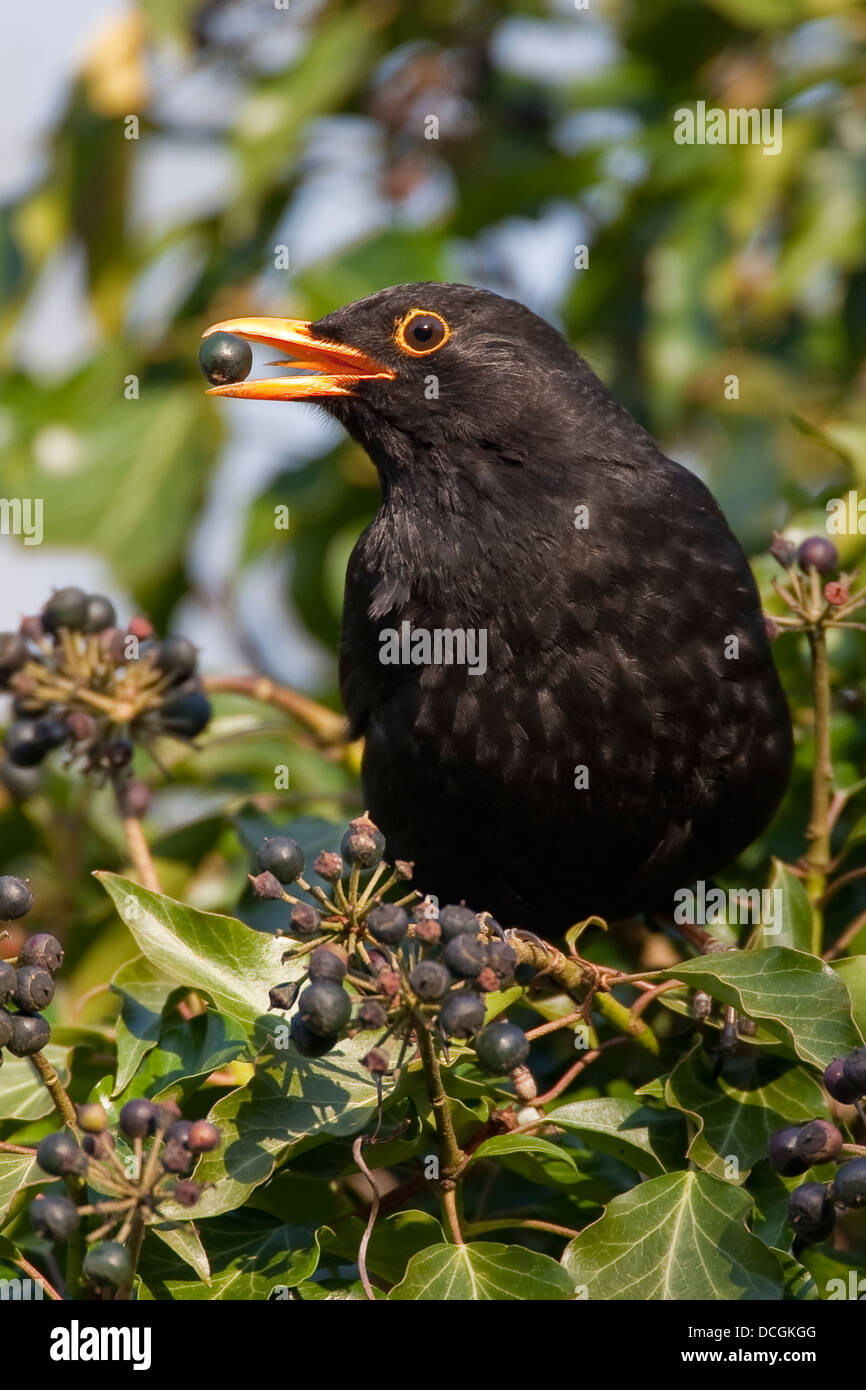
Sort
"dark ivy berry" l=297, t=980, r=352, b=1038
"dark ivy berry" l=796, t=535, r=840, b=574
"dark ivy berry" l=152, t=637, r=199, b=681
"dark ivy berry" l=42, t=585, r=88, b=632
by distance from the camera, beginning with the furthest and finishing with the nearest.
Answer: "dark ivy berry" l=152, t=637, r=199, b=681
"dark ivy berry" l=42, t=585, r=88, b=632
"dark ivy berry" l=796, t=535, r=840, b=574
"dark ivy berry" l=297, t=980, r=352, b=1038

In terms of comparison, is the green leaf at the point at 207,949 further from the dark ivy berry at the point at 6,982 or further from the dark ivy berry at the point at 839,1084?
the dark ivy berry at the point at 839,1084

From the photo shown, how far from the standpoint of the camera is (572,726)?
4.00 m

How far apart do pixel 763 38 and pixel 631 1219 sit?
5180mm

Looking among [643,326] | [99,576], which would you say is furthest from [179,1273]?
[643,326]

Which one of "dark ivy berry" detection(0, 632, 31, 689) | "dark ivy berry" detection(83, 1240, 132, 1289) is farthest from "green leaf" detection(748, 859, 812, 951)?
"dark ivy berry" detection(0, 632, 31, 689)

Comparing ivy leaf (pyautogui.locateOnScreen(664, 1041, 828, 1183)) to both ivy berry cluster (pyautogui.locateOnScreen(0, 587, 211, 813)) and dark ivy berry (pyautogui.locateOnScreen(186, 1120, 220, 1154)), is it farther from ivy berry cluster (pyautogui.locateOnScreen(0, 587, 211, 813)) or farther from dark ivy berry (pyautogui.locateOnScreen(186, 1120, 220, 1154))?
ivy berry cluster (pyautogui.locateOnScreen(0, 587, 211, 813))

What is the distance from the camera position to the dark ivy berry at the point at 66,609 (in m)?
3.82

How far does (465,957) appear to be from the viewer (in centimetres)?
254

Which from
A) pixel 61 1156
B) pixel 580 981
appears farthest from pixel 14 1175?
pixel 580 981

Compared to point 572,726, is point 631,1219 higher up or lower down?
lower down

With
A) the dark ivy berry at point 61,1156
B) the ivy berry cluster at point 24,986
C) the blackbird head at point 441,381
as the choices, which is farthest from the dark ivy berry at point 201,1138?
the blackbird head at point 441,381

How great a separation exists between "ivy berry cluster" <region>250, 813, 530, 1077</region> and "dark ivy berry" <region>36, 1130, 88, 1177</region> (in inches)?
15.3

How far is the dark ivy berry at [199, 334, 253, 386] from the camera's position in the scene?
4.46 m

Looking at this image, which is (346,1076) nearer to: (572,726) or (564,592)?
(572,726)
